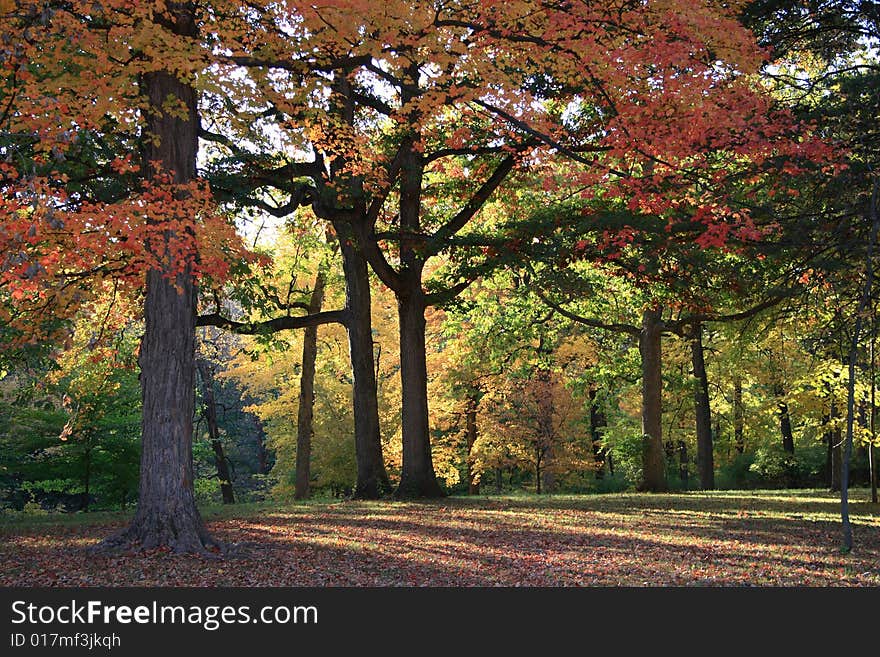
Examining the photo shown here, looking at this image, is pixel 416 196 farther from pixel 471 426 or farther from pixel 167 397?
pixel 471 426

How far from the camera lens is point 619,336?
2900cm

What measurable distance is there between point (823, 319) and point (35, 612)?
14.9 m

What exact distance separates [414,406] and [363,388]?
3.80 ft

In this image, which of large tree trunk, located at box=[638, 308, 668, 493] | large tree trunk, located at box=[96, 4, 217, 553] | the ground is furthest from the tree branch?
large tree trunk, located at box=[638, 308, 668, 493]

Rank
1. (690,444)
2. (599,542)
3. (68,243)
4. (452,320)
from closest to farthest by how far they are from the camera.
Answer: (68,243), (599,542), (452,320), (690,444)

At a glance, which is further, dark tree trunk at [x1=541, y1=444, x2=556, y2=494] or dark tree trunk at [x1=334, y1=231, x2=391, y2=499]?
dark tree trunk at [x1=541, y1=444, x2=556, y2=494]

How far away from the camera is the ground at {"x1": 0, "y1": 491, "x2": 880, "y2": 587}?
28.1ft

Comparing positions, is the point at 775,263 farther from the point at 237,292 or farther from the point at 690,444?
the point at 690,444

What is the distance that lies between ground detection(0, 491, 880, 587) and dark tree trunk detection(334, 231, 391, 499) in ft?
5.02

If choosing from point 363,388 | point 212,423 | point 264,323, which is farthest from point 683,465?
point 264,323

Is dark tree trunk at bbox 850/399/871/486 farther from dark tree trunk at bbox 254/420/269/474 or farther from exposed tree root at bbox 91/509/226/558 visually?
dark tree trunk at bbox 254/420/269/474

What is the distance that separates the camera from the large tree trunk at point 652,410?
21.0 meters

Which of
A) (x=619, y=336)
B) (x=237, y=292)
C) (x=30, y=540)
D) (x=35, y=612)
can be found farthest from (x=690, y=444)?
(x=35, y=612)

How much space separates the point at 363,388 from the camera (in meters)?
17.6
